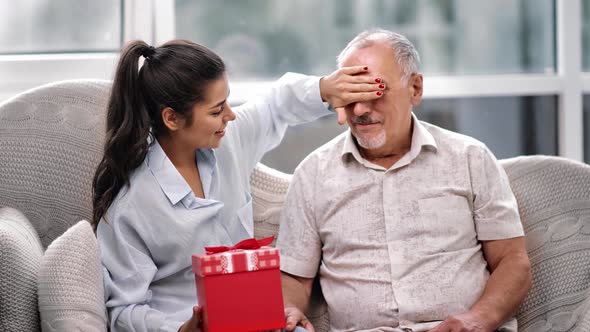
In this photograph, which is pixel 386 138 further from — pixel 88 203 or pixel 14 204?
pixel 14 204

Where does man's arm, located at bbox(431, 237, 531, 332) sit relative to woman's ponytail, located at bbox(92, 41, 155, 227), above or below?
below

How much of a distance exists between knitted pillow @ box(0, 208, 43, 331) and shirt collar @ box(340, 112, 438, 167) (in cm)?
82

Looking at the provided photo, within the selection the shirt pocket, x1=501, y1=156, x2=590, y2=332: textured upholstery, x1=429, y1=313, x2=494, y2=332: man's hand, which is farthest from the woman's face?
x1=501, y1=156, x2=590, y2=332: textured upholstery

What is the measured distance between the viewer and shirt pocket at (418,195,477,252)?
215 centimetres

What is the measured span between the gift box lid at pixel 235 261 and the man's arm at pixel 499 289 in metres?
0.52

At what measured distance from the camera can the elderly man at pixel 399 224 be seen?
211cm

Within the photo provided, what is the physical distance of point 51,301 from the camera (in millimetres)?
1843

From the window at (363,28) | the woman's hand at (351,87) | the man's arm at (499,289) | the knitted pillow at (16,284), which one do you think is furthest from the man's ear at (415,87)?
the window at (363,28)

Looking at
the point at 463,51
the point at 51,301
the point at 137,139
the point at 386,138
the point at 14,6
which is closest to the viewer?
the point at 51,301

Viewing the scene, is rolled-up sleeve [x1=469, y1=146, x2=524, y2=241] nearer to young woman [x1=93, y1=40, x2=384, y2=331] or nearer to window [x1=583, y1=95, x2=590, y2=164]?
young woman [x1=93, y1=40, x2=384, y2=331]

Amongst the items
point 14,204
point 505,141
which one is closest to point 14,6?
point 14,204

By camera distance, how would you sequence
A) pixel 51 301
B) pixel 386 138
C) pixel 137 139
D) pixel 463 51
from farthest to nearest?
pixel 463 51 → pixel 386 138 → pixel 137 139 → pixel 51 301

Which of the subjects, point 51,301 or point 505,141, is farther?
point 505,141

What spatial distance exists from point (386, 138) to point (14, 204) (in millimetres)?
977
